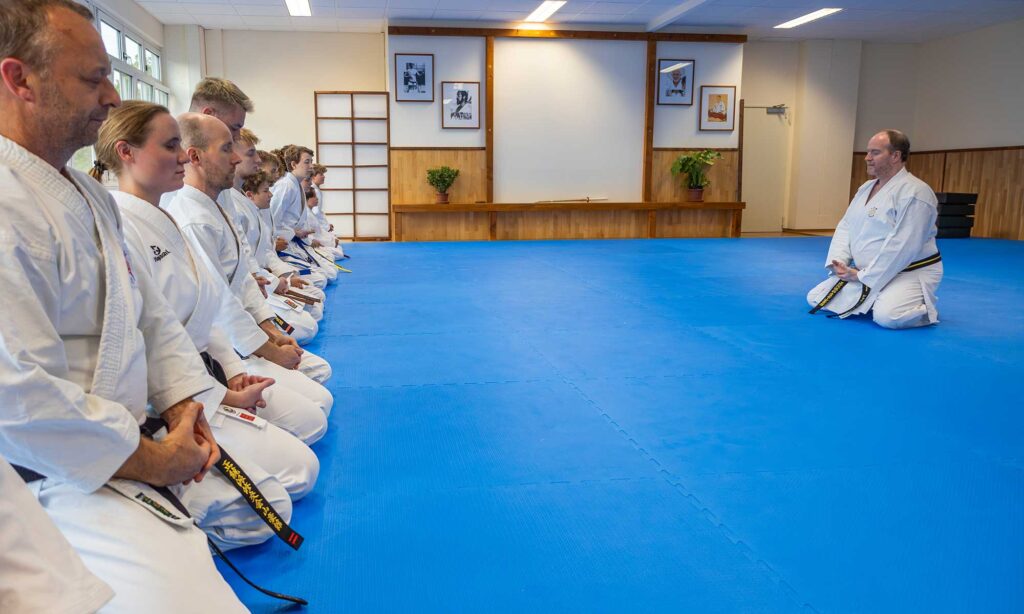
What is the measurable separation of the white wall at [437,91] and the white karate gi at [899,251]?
7.79m

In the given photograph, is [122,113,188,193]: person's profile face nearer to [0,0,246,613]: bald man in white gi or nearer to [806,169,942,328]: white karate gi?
[0,0,246,613]: bald man in white gi

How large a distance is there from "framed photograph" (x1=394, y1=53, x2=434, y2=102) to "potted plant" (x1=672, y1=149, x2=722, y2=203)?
4374mm

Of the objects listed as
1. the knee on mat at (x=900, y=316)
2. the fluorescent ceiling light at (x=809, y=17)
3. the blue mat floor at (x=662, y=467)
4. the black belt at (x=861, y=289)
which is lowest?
the blue mat floor at (x=662, y=467)

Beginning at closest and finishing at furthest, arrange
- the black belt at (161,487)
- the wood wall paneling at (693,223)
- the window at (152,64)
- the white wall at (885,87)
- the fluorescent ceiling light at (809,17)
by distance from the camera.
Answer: the black belt at (161,487) → the window at (152,64) → the fluorescent ceiling light at (809,17) → the wood wall paneling at (693,223) → the white wall at (885,87)

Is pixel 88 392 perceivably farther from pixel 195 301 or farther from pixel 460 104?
pixel 460 104

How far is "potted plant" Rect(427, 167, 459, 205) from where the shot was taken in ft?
38.7

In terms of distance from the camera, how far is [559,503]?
2359mm

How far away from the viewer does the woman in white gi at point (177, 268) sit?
2.14 metres

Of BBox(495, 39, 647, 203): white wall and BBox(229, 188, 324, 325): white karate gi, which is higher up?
BBox(495, 39, 647, 203): white wall

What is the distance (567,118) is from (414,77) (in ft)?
8.62

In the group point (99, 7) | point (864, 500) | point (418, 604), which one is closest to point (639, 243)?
point (99, 7)

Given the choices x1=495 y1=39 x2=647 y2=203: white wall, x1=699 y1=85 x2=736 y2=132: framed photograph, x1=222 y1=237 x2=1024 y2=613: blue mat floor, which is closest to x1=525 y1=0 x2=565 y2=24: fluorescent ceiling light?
x1=495 y1=39 x2=647 y2=203: white wall

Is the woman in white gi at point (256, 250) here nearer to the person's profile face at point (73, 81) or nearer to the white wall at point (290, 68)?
the person's profile face at point (73, 81)

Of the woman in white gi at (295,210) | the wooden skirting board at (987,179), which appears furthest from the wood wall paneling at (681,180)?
the woman in white gi at (295,210)
